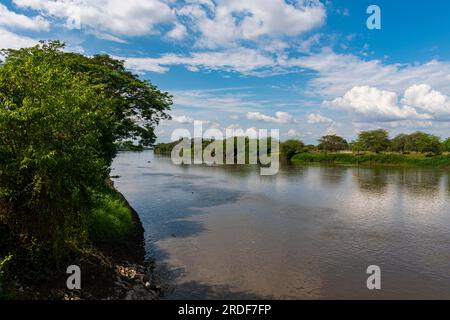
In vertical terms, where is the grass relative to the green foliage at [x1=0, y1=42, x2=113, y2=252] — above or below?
below

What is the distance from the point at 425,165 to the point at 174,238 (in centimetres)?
8241

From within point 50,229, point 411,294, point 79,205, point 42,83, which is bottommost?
point 411,294

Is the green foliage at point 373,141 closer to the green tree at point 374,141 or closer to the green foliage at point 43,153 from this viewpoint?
the green tree at point 374,141

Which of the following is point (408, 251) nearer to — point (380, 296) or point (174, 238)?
point (380, 296)

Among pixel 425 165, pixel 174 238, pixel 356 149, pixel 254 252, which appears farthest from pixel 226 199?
pixel 356 149

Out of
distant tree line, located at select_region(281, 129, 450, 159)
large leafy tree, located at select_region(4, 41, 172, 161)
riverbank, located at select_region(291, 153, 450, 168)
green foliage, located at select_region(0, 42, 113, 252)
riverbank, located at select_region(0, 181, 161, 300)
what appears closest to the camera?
green foliage, located at select_region(0, 42, 113, 252)

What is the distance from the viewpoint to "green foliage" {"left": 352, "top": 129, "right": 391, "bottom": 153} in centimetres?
11725

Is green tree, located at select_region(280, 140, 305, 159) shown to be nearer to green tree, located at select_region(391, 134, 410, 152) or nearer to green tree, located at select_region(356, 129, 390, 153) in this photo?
green tree, located at select_region(356, 129, 390, 153)

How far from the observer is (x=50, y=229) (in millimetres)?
10938

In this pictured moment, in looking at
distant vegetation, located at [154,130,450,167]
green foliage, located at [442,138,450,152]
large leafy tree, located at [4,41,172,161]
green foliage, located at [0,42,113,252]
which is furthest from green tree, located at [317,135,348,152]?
green foliage, located at [0,42,113,252]

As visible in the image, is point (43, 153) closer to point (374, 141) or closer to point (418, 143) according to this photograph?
point (418, 143)

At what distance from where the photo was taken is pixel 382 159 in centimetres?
9569

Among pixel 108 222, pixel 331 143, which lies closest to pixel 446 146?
pixel 331 143

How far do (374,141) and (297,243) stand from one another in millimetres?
107554
